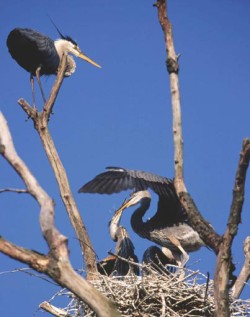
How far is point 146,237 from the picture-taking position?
7.20 meters

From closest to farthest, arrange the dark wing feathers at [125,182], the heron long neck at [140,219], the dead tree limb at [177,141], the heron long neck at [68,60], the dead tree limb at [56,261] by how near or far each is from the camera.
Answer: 1. the dead tree limb at [56,261]
2. the dead tree limb at [177,141]
3. the dark wing feathers at [125,182]
4. the heron long neck at [140,219]
5. the heron long neck at [68,60]

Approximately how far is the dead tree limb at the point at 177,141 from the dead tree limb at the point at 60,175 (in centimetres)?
170

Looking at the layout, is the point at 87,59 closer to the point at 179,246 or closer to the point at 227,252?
the point at 179,246

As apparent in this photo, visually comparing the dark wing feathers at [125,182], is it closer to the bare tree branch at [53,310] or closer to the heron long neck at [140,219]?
the heron long neck at [140,219]

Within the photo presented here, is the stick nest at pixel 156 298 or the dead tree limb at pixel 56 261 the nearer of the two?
the dead tree limb at pixel 56 261

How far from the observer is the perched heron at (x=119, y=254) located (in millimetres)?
6731

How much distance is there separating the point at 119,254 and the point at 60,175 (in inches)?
46.2

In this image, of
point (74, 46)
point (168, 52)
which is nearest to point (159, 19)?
point (168, 52)

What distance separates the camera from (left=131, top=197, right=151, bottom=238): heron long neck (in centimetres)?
721

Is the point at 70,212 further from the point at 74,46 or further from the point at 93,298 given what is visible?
the point at 74,46

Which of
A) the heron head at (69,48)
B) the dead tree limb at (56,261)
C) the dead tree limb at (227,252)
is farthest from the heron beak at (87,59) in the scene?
the dead tree limb at (56,261)

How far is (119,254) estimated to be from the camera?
23.0ft

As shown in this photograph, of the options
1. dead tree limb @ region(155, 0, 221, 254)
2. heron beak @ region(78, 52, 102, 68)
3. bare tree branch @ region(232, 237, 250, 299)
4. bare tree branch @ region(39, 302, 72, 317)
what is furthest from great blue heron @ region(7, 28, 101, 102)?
dead tree limb @ region(155, 0, 221, 254)

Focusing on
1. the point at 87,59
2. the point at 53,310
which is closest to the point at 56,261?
the point at 53,310
